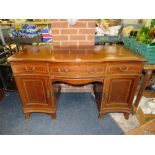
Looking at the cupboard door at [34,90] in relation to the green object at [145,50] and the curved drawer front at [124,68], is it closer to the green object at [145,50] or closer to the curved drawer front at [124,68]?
the curved drawer front at [124,68]

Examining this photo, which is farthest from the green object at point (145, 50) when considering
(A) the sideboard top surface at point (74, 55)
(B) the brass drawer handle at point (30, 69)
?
(B) the brass drawer handle at point (30, 69)

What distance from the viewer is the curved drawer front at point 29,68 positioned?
146cm

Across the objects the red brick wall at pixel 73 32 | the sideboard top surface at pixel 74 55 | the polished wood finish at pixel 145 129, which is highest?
the red brick wall at pixel 73 32

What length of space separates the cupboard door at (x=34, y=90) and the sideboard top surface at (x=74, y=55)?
231 millimetres

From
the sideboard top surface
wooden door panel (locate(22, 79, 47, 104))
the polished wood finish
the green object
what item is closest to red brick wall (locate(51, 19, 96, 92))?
the sideboard top surface

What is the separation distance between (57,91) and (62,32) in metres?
0.87

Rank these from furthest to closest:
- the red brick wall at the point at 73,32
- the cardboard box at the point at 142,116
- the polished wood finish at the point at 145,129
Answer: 1. the red brick wall at the point at 73,32
2. the cardboard box at the point at 142,116
3. the polished wood finish at the point at 145,129

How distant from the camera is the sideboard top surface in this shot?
4.65 feet

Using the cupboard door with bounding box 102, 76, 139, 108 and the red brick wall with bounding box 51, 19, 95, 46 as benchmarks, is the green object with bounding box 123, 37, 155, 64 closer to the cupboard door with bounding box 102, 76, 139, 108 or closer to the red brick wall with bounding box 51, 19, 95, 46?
the cupboard door with bounding box 102, 76, 139, 108

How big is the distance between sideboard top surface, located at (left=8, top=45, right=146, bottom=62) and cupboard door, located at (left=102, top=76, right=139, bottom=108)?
0.77 ft

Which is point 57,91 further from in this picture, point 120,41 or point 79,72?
point 120,41

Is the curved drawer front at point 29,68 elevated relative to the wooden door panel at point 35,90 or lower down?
elevated
